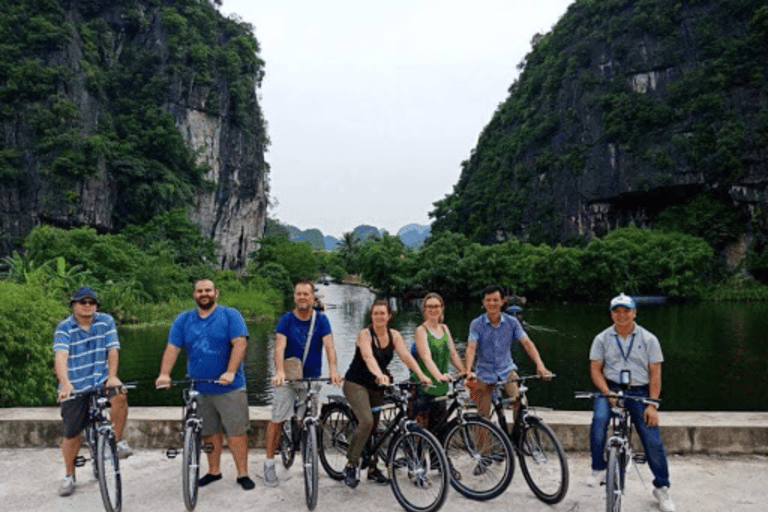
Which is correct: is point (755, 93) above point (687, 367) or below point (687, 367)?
above

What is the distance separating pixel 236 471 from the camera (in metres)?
5.07

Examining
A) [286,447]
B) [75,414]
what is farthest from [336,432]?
[75,414]

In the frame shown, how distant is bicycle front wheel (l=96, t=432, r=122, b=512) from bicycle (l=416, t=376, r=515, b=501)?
243cm

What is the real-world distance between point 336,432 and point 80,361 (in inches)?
86.1

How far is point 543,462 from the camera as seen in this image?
14.6ft

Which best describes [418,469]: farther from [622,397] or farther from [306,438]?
[622,397]

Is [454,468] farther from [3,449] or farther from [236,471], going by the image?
[3,449]

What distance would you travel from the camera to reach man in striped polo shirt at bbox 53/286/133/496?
4.57 m

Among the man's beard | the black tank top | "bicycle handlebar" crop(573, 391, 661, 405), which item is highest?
the man's beard

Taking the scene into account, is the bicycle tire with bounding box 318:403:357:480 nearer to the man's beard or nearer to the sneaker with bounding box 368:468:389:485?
the sneaker with bounding box 368:468:389:485

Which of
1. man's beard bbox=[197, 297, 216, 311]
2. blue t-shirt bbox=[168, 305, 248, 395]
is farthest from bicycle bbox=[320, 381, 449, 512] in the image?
man's beard bbox=[197, 297, 216, 311]

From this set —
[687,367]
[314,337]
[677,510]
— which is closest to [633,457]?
Answer: [677,510]

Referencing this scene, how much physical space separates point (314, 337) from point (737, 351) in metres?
24.5

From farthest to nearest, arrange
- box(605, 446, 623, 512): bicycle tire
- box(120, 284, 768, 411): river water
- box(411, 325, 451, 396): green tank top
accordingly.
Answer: box(120, 284, 768, 411): river water
box(411, 325, 451, 396): green tank top
box(605, 446, 623, 512): bicycle tire
